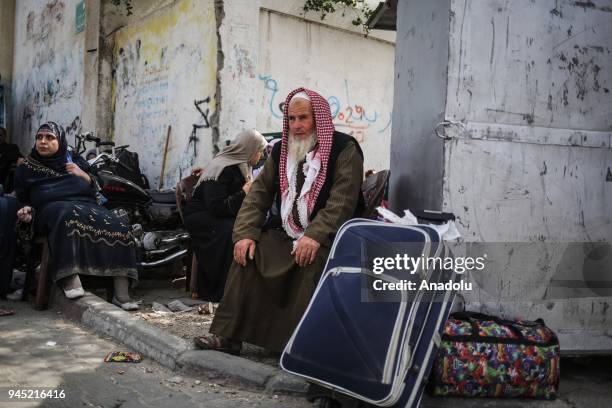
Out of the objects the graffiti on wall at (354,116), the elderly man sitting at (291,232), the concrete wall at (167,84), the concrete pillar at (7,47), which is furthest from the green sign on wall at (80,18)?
the elderly man sitting at (291,232)

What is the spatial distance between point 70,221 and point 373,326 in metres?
3.13

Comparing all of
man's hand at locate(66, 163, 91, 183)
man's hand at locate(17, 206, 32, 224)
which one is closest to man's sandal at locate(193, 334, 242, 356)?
man's hand at locate(17, 206, 32, 224)

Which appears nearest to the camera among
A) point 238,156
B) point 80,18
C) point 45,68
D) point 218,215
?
point 218,215

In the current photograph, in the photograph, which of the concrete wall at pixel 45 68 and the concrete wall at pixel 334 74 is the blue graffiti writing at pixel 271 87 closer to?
the concrete wall at pixel 334 74

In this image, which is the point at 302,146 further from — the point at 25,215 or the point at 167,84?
the point at 167,84

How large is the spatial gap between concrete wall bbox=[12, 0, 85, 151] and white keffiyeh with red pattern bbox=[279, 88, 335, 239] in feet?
25.9

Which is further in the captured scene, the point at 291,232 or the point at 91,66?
the point at 91,66

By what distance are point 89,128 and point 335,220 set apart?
777 cm

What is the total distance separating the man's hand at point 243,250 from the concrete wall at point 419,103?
3.44 ft

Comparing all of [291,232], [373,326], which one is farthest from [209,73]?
[373,326]

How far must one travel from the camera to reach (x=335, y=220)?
3.10 m

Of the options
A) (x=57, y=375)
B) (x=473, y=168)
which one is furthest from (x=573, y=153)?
(x=57, y=375)

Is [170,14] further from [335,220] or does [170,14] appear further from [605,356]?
[605,356]

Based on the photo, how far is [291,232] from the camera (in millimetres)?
3326
